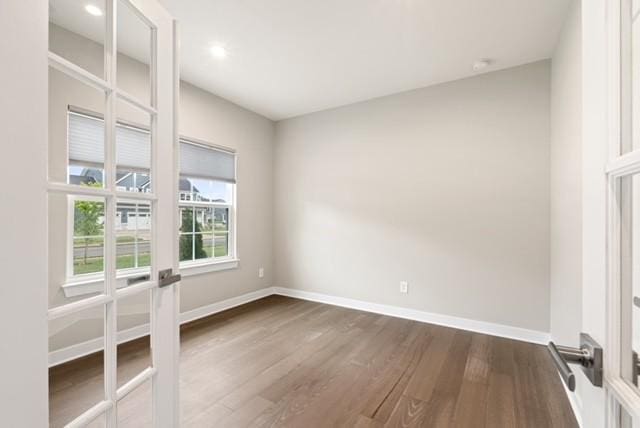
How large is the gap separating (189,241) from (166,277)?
2255 millimetres

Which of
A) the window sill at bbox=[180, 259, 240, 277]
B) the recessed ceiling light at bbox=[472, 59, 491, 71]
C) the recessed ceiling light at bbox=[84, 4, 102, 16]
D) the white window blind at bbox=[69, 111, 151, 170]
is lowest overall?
the window sill at bbox=[180, 259, 240, 277]

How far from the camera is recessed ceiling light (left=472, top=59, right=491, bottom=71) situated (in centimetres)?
258

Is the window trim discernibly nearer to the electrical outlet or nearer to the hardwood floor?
the hardwood floor

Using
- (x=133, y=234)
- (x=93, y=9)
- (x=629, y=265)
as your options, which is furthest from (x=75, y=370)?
(x=629, y=265)

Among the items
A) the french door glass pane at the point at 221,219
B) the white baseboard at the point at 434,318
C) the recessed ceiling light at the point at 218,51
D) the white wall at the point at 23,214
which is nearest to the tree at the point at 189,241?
the french door glass pane at the point at 221,219

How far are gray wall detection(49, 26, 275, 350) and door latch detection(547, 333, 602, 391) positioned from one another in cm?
111

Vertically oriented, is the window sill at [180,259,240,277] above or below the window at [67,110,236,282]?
below

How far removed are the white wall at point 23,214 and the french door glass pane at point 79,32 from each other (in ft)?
0.17

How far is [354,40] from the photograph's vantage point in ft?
7.63

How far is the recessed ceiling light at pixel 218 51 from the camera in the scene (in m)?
2.44

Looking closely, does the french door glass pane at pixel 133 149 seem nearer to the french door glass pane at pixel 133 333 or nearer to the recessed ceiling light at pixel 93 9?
the recessed ceiling light at pixel 93 9

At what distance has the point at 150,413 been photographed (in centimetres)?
108

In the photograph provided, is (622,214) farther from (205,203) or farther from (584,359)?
(205,203)

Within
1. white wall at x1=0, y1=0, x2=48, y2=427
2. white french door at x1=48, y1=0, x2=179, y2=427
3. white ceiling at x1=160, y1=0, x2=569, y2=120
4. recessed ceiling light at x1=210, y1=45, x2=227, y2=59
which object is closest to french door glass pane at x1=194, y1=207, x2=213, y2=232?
white ceiling at x1=160, y1=0, x2=569, y2=120
